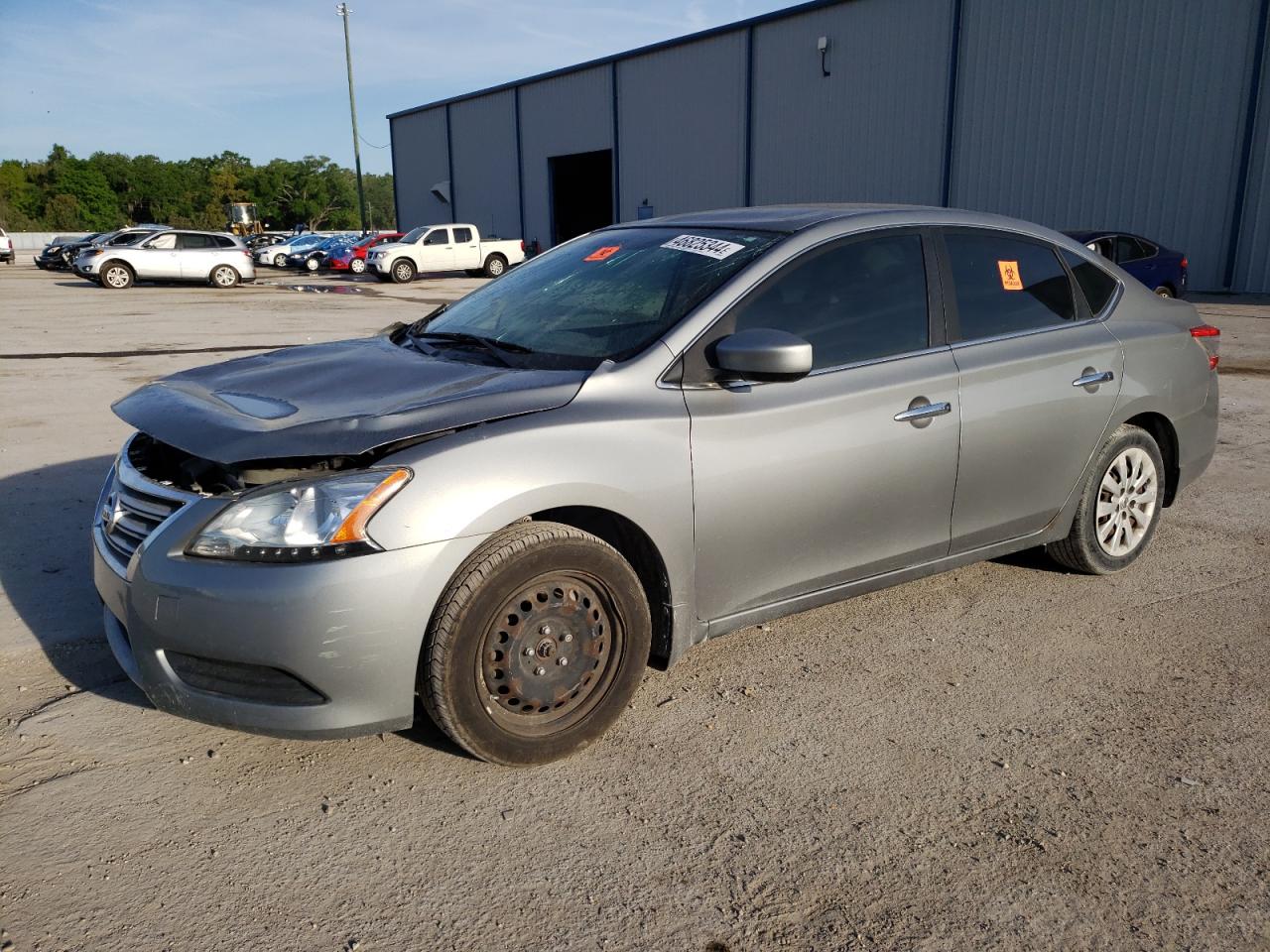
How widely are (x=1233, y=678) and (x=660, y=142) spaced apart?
31.5 meters

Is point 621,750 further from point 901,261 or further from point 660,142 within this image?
point 660,142

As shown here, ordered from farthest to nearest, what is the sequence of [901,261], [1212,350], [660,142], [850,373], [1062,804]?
[660,142], [1212,350], [901,261], [850,373], [1062,804]

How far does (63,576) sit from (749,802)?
3336mm

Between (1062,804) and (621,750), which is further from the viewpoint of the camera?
(621,750)

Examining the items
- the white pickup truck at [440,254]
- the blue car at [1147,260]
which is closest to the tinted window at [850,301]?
the blue car at [1147,260]

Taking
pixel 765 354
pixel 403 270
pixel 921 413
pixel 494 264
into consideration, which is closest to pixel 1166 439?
pixel 921 413

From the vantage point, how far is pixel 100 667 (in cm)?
367

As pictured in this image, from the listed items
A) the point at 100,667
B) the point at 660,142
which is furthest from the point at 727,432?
the point at 660,142

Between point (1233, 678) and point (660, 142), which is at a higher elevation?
point (660, 142)

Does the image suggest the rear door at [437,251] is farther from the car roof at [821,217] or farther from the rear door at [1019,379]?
the rear door at [1019,379]

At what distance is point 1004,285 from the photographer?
4141mm

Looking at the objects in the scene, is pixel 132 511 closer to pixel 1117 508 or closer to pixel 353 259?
pixel 1117 508

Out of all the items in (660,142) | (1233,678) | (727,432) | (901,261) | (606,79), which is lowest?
(1233,678)

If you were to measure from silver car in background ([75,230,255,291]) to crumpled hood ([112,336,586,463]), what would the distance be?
2591 centimetres
